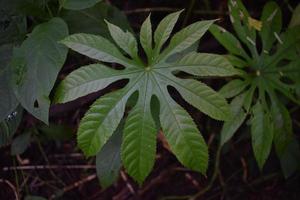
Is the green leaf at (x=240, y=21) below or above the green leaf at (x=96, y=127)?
above

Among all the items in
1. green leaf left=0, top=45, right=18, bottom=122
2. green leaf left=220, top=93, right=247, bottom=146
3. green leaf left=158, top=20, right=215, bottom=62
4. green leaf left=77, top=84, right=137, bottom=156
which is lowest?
green leaf left=220, top=93, right=247, bottom=146

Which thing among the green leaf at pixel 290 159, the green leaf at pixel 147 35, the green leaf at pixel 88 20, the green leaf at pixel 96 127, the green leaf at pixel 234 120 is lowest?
the green leaf at pixel 290 159

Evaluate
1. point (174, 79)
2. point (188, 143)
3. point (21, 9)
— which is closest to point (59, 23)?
point (21, 9)

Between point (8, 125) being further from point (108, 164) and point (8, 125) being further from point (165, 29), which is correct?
point (165, 29)

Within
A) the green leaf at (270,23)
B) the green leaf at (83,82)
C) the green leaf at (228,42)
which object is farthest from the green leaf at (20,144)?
the green leaf at (270,23)

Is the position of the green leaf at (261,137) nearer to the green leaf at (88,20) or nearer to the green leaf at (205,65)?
the green leaf at (205,65)

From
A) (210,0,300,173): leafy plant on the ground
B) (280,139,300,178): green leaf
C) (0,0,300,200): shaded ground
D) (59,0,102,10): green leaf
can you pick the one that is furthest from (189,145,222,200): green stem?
(59,0,102,10): green leaf

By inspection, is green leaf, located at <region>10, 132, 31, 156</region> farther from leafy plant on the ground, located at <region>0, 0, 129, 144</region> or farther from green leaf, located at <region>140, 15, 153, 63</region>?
green leaf, located at <region>140, 15, 153, 63</region>
